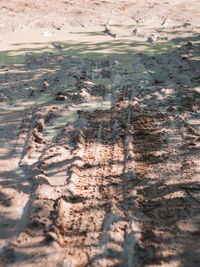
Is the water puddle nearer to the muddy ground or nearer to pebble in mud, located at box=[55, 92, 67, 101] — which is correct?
the muddy ground

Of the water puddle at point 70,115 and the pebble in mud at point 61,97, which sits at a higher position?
the pebble in mud at point 61,97

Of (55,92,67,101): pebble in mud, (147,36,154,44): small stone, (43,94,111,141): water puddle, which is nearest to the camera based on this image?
(43,94,111,141): water puddle

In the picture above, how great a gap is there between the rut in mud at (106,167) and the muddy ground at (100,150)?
0.01m

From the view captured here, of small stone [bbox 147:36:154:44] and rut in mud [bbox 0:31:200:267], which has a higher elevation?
small stone [bbox 147:36:154:44]

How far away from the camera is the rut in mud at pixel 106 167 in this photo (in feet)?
7.58

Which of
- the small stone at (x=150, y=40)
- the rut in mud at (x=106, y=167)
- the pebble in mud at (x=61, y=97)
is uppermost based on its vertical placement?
the small stone at (x=150, y=40)

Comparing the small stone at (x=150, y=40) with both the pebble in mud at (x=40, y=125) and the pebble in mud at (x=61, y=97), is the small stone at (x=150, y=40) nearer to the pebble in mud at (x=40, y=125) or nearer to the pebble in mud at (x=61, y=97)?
the pebble in mud at (x=61, y=97)

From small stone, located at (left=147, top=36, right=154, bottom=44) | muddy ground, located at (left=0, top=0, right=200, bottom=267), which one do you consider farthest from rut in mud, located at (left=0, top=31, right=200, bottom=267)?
small stone, located at (left=147, top=36, right=154, bottom=44)

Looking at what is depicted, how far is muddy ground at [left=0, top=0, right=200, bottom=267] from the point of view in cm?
235

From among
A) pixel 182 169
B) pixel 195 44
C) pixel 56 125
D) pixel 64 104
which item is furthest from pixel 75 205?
pixel 195 44

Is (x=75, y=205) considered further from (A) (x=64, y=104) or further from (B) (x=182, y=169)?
(A) (x=64, y=104)

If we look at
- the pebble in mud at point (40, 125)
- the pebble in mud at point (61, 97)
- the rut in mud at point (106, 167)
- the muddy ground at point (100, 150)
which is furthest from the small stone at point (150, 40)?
the pebble in mud at point (40, 125)

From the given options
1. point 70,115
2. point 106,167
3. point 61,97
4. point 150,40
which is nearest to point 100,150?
point 106,167

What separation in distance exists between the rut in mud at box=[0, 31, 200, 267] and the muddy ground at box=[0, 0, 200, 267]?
1cm
